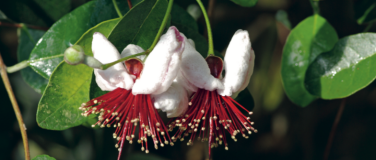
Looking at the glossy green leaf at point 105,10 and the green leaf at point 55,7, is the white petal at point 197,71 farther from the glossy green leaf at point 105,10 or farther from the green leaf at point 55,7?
the green leaf at point 55,7

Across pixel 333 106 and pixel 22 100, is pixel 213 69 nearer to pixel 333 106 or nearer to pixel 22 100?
pixel 22 100

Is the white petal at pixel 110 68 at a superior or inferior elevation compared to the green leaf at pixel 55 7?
inferior

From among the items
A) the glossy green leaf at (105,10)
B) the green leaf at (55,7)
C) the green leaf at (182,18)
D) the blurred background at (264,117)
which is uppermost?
the green leaf at (55,7)

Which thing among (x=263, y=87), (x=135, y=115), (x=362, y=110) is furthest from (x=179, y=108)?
(x=362, y=110)

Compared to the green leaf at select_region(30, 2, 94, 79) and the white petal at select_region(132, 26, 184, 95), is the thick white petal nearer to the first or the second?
the white petal at select_region(132, 26, 184, 95)

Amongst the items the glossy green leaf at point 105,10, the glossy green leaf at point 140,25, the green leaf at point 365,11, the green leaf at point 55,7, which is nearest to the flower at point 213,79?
the glossy green leaf at point 140,25

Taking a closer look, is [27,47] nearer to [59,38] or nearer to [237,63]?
[59,38]
